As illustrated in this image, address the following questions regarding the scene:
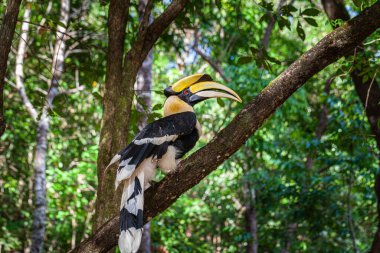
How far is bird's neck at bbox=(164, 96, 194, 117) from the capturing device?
2.82 meters

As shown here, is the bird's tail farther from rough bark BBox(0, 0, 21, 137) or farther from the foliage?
the foliage

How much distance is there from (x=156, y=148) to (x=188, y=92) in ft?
1.90

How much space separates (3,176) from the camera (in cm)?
692

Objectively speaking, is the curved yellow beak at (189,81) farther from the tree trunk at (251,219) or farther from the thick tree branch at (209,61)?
the thick tree branch at (209,61)

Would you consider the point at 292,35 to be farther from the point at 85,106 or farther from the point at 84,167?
the point at 84,167

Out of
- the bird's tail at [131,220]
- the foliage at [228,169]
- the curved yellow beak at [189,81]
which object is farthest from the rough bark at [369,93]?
the bird's tail at [131,220]

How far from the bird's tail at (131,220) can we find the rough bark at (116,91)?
0.27m

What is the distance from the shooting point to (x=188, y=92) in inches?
115

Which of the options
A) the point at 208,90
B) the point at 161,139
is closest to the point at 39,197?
the point at 208,90

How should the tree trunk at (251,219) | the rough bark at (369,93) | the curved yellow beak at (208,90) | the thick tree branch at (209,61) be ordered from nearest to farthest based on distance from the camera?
the curved yellow beak at (208,90) < the rough bark at (369,93) < the tree trunk at (251,219) < the thick tree branch at (209,61)

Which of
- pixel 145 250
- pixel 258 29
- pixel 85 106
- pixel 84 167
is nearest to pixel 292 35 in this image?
pixel 258 29

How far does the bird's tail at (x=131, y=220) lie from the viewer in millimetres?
2030

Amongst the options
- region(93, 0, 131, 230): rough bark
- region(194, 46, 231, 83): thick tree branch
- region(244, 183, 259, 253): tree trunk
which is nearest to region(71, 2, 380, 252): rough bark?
region(93, 0, 131, 230): rough bark

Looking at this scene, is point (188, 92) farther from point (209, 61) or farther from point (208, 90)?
point (209, 61)
